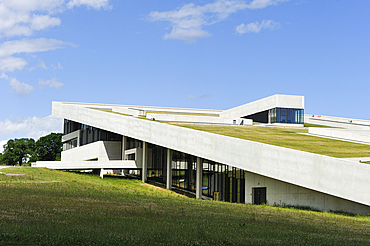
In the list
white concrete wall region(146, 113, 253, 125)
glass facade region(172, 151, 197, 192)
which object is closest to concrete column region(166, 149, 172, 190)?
glass facade region(172, 151, 197, 192)

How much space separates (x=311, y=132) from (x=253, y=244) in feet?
111

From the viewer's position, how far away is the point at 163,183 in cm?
4869

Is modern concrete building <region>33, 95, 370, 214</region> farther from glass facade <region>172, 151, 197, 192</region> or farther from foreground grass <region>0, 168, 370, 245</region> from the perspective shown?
foreground grass <region>0, 168, 370, 245</region>

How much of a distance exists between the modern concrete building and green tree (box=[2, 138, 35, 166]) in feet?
106

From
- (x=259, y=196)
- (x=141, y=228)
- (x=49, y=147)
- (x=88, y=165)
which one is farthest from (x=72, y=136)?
(x=141, y=228)

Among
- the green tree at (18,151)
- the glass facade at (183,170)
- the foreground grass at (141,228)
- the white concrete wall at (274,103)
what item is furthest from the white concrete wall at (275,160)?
the green tree at (18,151)

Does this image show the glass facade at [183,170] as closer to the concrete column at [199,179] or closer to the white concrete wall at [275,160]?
the concrete column at [199,179]

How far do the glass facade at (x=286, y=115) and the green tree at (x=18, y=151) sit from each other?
5937cm

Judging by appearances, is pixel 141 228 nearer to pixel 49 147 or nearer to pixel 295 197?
pixel 295 197

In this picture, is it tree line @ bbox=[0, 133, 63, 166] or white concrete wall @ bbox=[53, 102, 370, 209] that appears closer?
white concrete wall @ bbox=[53, 102, 370, 209]

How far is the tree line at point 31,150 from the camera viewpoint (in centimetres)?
9081

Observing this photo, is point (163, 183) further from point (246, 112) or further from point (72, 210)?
point (72, 210)

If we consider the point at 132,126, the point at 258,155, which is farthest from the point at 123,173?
the point at 258,155

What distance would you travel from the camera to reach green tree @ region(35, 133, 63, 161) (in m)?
90.7
